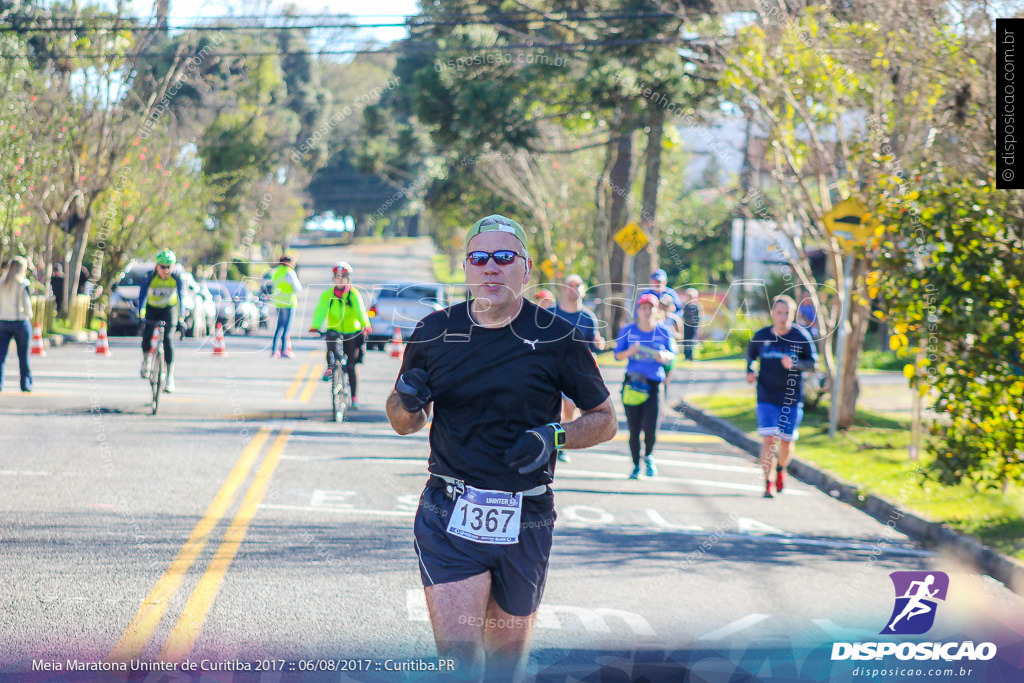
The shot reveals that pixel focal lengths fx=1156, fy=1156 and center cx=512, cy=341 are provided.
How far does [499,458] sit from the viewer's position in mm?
4074

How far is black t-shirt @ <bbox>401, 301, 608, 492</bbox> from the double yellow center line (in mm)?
2149

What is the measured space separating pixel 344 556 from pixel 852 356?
11.2 m

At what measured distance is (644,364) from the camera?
11852mm

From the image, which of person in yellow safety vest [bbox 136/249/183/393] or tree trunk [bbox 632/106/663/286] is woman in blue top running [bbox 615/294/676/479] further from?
tree trunk [bbox 632/106/663/286]

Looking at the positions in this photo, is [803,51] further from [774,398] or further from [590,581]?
[590,581]

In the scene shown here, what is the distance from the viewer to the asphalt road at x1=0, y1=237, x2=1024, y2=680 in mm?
5828

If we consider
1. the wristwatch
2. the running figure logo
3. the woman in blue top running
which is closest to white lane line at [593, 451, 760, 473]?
the woman in blue top running

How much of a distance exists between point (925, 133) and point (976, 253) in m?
5.80

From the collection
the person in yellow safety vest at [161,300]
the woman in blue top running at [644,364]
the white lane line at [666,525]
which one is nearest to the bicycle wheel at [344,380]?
the person in yellow safety vest at [161,300]

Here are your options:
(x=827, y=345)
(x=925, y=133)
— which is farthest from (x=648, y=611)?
(x=827, y=345)

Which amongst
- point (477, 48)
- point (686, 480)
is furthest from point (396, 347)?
point (686, 480)

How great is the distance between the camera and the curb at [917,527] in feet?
28.4

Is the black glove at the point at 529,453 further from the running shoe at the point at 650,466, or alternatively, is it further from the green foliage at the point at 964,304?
the running shoe at the point at 650,466

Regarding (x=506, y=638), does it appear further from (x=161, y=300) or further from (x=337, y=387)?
(x=161, y=300)
